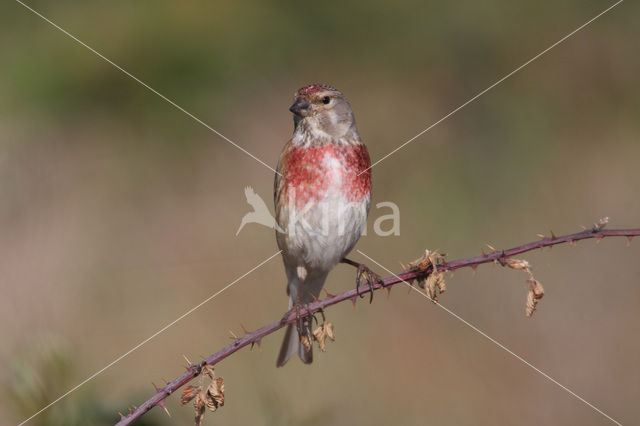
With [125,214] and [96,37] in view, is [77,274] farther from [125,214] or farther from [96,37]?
[96,37]

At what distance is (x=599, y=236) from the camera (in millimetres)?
1683

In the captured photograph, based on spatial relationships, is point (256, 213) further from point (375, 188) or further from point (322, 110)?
point (322, 110)

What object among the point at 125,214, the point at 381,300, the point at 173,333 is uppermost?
the point at 125,214

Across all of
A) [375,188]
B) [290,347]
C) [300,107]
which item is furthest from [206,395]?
[375,188]

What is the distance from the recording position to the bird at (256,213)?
3.61 m

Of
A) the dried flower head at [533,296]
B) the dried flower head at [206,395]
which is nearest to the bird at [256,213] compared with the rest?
the dried flower head at [206,395]

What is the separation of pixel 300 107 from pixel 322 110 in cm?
10

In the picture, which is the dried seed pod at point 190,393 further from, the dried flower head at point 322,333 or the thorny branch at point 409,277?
the dried flower head at point 322,333

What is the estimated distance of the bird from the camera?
11.8 ft

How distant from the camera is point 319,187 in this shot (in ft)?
9.55

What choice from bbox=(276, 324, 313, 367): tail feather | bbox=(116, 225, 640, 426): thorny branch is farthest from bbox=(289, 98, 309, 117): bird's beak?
bbox=(116, 225, 640, 426): thorny branch

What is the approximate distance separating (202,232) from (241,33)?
1511mm

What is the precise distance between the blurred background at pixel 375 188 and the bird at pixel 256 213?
10 centimetres

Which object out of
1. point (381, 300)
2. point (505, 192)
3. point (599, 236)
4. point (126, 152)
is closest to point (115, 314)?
point (126, 152)
